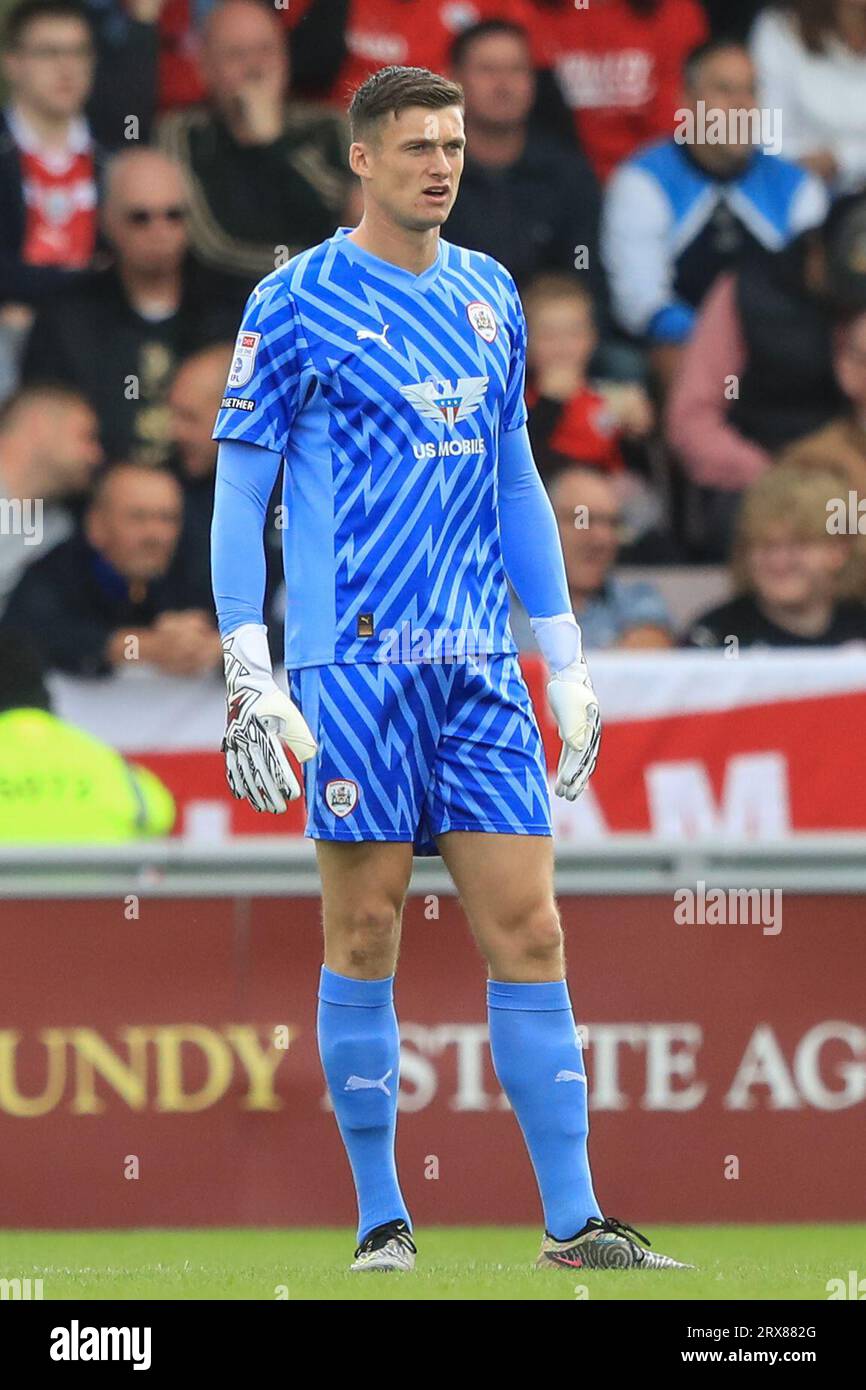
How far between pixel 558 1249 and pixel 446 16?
5.87 m

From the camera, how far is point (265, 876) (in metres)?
6.60

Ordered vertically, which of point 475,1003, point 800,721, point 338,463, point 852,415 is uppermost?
point 852,415

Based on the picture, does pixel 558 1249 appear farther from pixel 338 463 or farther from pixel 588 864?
pixel 588 864

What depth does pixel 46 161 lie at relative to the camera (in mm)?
8922

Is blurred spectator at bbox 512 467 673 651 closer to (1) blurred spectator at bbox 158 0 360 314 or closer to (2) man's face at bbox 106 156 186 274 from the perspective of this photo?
(1) blurred spectator at bbox 158 0 360 314

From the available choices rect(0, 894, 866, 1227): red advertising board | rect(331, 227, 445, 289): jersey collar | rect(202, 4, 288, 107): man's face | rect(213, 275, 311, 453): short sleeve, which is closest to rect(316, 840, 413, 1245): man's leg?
rect(213, 275, 311, 453): short sleeve

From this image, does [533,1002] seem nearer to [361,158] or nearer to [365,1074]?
[365,1074]

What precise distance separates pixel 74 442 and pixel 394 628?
4.36m

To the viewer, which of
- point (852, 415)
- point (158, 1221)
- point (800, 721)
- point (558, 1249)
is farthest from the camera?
point (852, 415)

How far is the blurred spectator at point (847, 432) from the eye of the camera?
8.91 m

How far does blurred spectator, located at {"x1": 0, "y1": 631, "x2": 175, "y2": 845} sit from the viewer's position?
24.6ft

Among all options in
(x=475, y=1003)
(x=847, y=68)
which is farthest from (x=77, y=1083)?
(x=847, y=68)

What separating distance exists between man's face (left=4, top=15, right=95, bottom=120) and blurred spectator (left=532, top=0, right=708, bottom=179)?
1715 millimetres

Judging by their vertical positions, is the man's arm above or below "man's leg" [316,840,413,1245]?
above
